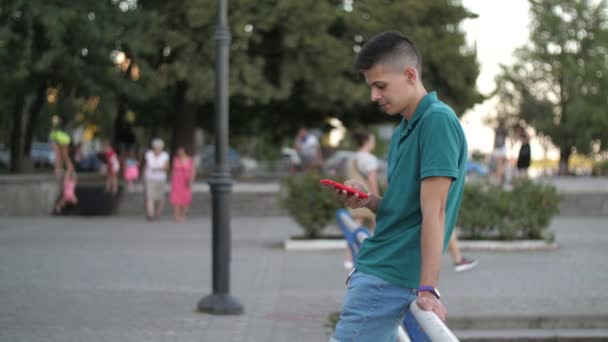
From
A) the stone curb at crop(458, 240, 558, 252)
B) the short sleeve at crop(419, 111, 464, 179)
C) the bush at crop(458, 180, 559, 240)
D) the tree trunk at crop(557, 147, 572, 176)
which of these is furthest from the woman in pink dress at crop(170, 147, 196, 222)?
the tree trunk at crop(557, 147, 572, 176)

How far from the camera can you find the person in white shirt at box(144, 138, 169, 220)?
798 inches

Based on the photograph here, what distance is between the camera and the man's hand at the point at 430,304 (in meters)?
3.16

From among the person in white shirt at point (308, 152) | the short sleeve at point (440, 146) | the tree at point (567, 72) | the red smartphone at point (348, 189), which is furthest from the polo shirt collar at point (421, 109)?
the tree at point (567, 72)

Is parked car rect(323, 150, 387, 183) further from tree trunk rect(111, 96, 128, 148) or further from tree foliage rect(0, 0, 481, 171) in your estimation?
tree trunk rect(111, 96, 128, 148)

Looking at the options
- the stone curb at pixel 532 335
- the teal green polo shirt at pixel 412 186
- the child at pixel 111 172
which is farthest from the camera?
the child at pixel 111 172

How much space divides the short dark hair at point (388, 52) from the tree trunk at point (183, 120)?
91.0 feet

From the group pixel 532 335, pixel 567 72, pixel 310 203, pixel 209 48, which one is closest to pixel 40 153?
pixel 567 72

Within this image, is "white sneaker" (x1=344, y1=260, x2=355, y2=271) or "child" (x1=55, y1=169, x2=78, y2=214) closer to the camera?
"white sneaker" (x1=344, y1=260, x2=355, y2=271)

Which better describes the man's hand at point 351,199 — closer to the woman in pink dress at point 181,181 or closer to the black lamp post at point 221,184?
the black lamp post at point 221,184

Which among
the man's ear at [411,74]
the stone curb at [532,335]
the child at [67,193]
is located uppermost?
the man's ear at [411,74]

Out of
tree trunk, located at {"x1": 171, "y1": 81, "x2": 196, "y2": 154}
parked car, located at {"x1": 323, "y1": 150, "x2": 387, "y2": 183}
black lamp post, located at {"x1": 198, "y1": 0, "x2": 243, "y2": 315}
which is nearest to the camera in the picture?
black lamp post, located at {"x1": 198, "y1": 0, "x2": 243, "y2": 315}

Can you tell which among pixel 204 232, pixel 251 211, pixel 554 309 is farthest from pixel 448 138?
pixel 251 211

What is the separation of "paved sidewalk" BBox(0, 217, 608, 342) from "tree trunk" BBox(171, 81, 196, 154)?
14576 millimetres

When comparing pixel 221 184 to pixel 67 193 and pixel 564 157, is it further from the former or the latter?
pixel 564 157
